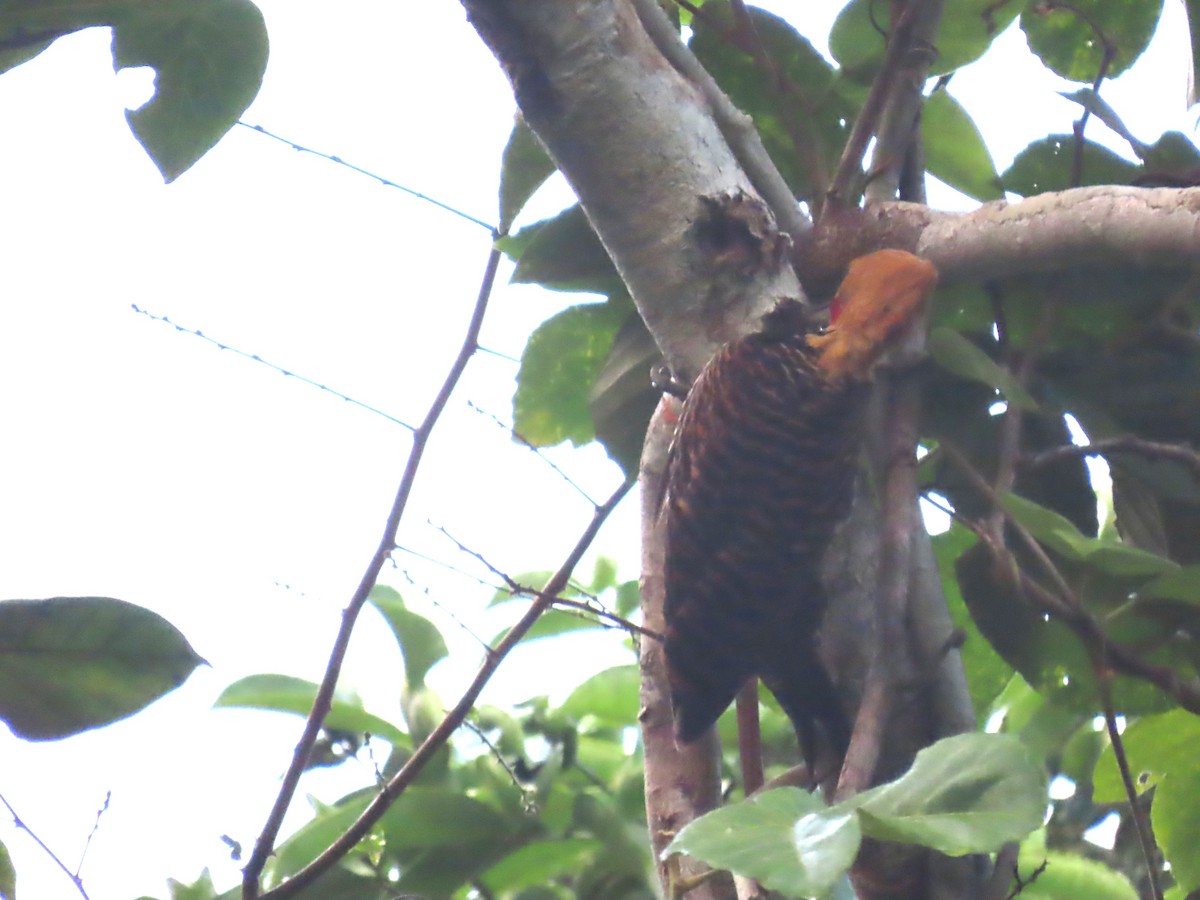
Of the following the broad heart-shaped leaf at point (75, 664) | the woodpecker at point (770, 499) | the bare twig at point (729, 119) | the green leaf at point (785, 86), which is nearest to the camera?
the broad heart-shaped leaf at point (75, 664)

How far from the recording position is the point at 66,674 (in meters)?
0.71

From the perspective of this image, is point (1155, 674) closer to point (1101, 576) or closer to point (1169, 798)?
point (1101, 576)

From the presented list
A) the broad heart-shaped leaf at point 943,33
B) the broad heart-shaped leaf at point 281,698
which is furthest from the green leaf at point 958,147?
the broad heart-shaped leaf at point 281,698

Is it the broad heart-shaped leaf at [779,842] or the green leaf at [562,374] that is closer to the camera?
the broad heart-shaped leaf at [779,842]

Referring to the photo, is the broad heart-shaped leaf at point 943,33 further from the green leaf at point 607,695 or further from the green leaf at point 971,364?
the green leaf at point 607,695

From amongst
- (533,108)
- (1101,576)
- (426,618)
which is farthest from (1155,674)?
(426,618)

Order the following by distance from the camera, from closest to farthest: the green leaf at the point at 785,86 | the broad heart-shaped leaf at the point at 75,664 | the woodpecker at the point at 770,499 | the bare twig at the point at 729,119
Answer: the broad heart-shaped leaf at the point at 75,664 → the woodpecker at the point at 770,499 → the bare twig at the point at 729,119 → the green leaf at the point at 785,86

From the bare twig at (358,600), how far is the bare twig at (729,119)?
25 cm

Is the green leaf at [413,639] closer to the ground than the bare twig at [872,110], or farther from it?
closer to the ground

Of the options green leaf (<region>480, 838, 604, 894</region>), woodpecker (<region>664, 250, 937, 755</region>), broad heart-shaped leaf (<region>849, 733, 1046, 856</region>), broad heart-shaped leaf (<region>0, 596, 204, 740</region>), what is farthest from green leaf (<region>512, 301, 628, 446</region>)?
broad heart-shaped leaf (<region>849, 733, 1046, 856</region>)

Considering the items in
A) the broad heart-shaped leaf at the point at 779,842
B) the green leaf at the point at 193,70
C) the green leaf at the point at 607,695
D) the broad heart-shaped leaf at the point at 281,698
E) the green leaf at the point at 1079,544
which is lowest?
the broad heart-shaped leaf at the point at 779,842

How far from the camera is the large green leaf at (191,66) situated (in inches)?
35.3

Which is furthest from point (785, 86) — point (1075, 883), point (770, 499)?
point (1075, 883)

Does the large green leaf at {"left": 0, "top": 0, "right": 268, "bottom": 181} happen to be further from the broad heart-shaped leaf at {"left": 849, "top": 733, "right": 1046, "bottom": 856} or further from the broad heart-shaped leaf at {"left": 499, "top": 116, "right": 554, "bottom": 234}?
the broad heart-shaped leaf at {"left": 849, "top": 733, "right": 1046, "bottom": 856}
